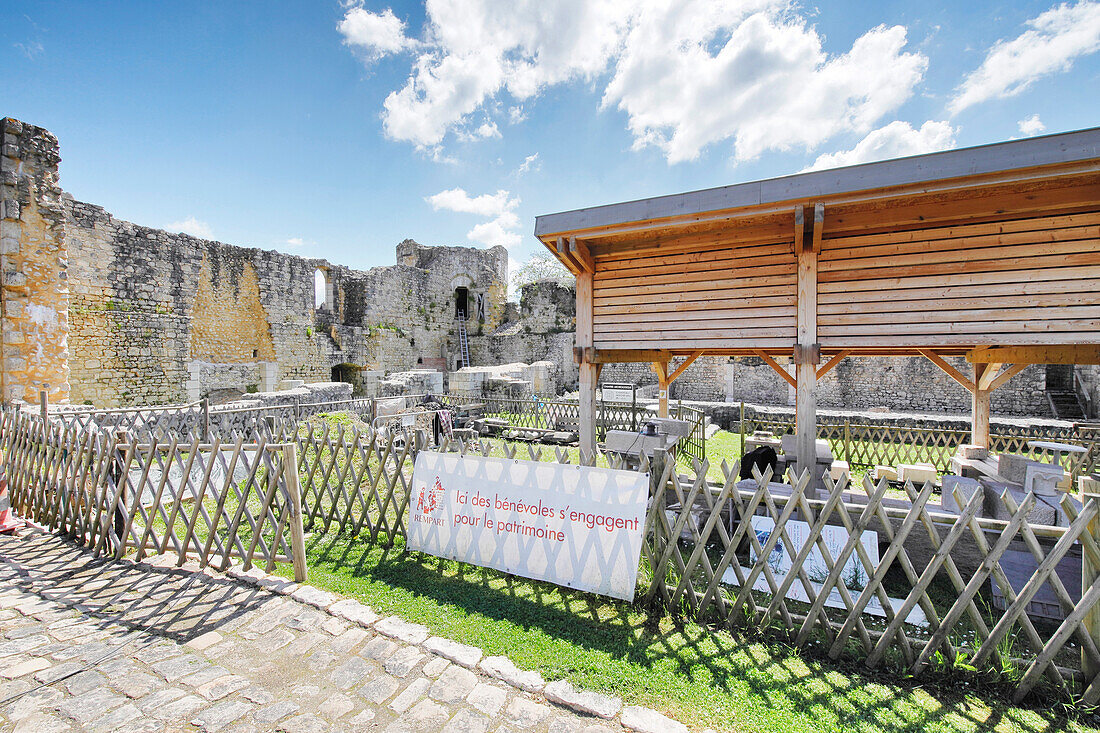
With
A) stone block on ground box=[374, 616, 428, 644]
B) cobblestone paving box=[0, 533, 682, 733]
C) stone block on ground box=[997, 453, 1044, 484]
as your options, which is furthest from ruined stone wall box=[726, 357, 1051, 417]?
cobblestone paving box=[0, 533, 682, 733]

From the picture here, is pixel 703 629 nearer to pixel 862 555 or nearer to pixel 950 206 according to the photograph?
pixel 862 555

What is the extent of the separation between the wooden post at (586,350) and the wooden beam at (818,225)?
3.08 meters

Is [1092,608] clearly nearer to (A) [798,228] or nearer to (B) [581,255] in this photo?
(A) [798,228]

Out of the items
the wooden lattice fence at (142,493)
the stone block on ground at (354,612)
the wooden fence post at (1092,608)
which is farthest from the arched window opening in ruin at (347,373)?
the wooden fence post at (1092,608)

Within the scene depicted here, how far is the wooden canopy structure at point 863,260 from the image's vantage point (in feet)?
15.1

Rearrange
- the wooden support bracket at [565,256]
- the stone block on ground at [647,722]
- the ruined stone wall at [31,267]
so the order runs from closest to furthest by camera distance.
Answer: the stone block on ground at [647,722] < the wooden support bracket at [565,256] < the ruined stone wall at [31,267]

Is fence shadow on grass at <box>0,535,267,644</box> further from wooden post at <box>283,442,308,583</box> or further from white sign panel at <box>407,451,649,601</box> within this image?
white sign panel at <box>407,451,649,601</box>

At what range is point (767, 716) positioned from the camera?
236cm

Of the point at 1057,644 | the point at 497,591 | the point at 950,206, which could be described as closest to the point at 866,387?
the point at 950,206

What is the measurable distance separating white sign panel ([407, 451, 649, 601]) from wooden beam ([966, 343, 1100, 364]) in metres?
5.74

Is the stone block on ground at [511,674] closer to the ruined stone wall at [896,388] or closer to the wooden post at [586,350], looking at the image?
the wooden post at [586,350]

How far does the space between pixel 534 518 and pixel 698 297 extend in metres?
4.14

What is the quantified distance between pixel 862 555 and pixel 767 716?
1223 mm

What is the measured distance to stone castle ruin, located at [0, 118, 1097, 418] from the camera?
27.3ft
